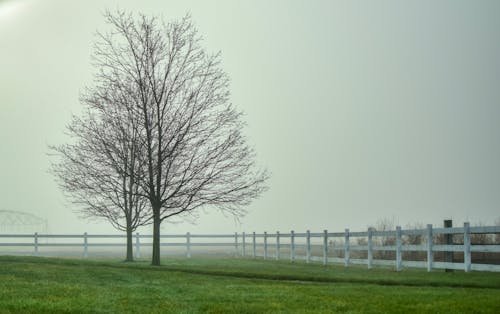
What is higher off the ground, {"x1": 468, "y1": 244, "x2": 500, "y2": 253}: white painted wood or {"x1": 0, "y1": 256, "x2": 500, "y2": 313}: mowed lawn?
{"x1": 468, "y1": 244, "x2": 500, "y2": 253}: white painted wood

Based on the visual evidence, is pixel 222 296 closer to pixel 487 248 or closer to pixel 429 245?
pixel 487 248

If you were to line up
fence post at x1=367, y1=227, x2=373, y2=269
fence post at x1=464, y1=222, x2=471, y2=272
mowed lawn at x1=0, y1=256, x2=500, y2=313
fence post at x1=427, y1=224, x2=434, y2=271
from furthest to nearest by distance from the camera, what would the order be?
fence post at x1=367, y1=227, x2=373, y2=269 → fence post at x1=427, y1=224, x2=434, y2=271 → fence post at x1=464, y1=222, x2=471, y2=272 → mowed lawn at x1=0, y1=256, x2=500, y2=313

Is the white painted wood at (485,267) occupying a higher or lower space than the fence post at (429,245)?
lower

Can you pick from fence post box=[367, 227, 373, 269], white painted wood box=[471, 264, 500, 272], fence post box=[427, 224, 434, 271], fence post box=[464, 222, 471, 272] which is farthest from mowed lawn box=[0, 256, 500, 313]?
fence post box=[367, 227, 373, 269]

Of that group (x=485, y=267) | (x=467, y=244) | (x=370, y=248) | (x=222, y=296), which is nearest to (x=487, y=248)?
(x=485, y=267)

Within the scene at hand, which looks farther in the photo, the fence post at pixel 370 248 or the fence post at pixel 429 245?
the fence post at pixel 370 248

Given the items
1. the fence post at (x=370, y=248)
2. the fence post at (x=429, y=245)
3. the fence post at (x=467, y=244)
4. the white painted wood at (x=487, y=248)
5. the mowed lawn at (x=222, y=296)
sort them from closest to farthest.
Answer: the mowed lawn at (x=222, y=296) < the white painted wood at (x=487, y=248) < the fence post at (x=467, y=244) < the fence post at (x=429, y=245) < the fence post at (x=370, y=248)

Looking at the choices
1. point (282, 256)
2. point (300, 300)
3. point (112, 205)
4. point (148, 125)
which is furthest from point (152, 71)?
point (300, 300)

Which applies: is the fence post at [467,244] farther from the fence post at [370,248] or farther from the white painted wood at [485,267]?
the fence post at [370,248]

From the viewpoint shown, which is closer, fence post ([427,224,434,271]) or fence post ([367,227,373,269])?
fence post ([427,224,434,271])

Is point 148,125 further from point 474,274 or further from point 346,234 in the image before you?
point 474,274

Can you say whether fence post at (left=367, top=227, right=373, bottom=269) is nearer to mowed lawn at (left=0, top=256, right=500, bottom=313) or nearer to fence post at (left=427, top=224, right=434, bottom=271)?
fence post at (left=427, top=224, right=434, bottom=271)

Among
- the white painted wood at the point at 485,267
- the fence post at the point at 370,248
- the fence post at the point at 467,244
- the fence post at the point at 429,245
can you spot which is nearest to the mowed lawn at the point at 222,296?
Answer: the white painted wood at the point at 485,267

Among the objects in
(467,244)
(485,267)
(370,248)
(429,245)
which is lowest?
(485,267)
